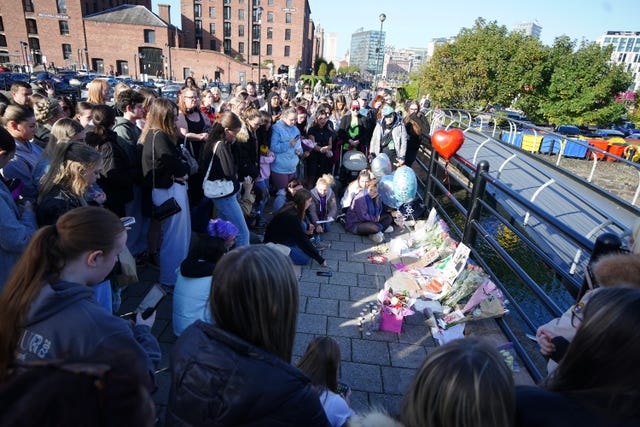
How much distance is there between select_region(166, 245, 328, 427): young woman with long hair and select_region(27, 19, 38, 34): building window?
218ft

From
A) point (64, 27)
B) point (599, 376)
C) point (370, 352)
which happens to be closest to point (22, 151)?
point (370, 352)

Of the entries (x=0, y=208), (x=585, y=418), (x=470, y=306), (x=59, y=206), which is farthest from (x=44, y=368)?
(x=470, y=306)

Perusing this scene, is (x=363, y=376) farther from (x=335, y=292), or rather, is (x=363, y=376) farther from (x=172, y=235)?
(x=172, y=235)

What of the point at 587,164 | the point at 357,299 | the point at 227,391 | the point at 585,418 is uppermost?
the point at 585,418

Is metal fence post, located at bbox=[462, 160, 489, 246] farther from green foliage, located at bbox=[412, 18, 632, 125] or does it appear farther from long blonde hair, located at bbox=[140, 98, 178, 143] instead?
green foliage, located at bbox=[412, 18, 632, 125]

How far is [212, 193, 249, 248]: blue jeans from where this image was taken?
452cm

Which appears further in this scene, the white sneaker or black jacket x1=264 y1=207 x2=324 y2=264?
the white sneaker

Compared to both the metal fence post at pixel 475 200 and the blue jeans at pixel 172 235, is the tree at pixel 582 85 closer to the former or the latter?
the metal fence post at pixel 475 200

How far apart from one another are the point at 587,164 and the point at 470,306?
23.7 meters

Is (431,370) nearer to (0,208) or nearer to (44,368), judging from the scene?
(44,368)

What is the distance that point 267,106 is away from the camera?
8.17 m

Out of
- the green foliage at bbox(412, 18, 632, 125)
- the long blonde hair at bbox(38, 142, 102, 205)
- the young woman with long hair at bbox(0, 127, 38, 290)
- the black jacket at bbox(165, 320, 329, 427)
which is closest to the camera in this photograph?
the black jacket at bbox(165, 320, 329, 427)

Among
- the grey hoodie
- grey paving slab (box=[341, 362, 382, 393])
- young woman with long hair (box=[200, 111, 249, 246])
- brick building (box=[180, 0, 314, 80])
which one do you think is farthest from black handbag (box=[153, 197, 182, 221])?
brick building (box=[180, 0, 314, 80])

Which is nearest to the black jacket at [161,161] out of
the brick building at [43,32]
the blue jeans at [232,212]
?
the blue jeans at [232,212]
